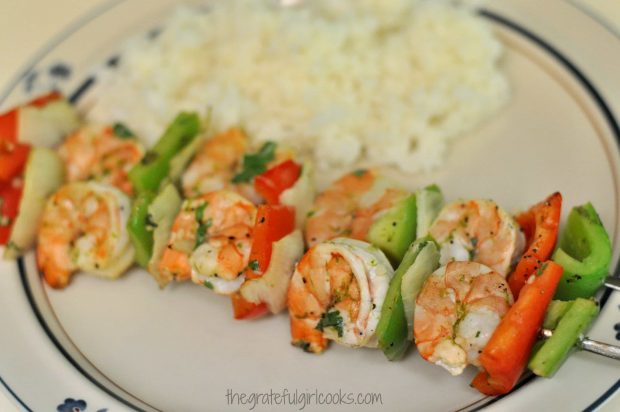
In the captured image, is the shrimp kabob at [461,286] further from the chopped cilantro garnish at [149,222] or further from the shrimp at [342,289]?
the chopped cilantro garnish at [149,222]

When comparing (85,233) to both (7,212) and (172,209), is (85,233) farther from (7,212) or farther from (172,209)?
(7,212)

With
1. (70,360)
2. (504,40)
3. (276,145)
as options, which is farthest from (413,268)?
(504,40)

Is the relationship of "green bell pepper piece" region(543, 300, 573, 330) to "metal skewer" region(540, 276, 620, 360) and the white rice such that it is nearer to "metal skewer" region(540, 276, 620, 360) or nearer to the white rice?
"metal skewer" region(540, 276, 620, 360)

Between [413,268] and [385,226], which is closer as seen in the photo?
[413,268]

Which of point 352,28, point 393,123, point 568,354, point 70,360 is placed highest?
point 352,28

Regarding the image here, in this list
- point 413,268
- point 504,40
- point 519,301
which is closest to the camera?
point 519,301

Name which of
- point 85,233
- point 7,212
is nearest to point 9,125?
point 7,212

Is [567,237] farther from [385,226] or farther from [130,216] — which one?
[130,216]
